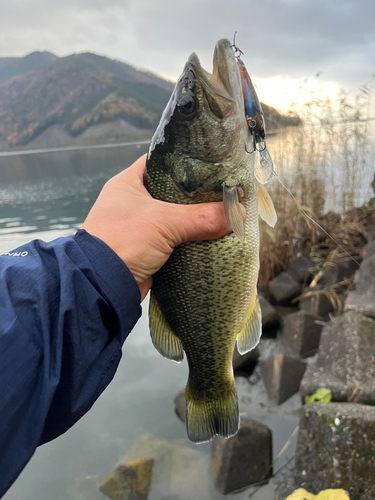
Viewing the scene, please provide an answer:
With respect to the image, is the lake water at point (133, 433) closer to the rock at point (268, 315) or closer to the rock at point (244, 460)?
the rock at point (244, 460)

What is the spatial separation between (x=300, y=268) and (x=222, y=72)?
577 cm

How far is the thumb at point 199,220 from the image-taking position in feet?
5.10

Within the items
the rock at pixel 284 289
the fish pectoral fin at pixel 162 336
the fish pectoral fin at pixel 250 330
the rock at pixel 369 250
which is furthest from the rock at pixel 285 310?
the fish pectoral fin at pixel 162 336

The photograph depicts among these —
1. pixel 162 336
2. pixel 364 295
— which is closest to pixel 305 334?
pixel 364 295

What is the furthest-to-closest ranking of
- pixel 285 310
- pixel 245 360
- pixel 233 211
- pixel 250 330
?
pixel 285 310 < pixel 245 360 < pixel 250 330 < pixel 233 211

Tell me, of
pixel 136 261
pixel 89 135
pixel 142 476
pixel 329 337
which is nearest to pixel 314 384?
pixel 329 337

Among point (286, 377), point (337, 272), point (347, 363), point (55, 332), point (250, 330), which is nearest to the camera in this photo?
point (55, 332)

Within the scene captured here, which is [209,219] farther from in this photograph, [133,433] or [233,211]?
[133,433]

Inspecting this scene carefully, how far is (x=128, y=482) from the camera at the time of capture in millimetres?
3762

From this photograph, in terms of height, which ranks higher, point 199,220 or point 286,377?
point 199,220

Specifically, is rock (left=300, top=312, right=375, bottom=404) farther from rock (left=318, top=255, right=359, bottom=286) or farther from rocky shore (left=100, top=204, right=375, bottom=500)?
rock (left=318, top=255, right=359, bottom=286)

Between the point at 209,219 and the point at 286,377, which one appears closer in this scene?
the point at 209,219

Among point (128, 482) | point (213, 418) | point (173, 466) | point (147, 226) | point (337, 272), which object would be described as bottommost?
point (173, 466)

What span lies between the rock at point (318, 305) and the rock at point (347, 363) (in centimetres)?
155
